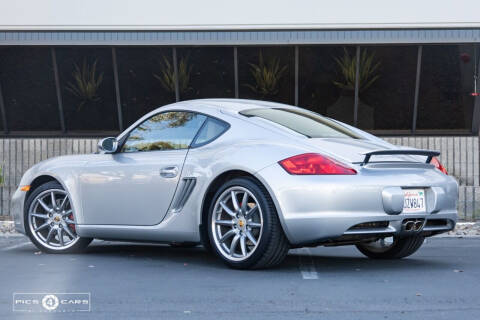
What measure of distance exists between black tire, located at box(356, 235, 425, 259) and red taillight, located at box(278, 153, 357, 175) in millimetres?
1350

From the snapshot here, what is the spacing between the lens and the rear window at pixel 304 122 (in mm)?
7172

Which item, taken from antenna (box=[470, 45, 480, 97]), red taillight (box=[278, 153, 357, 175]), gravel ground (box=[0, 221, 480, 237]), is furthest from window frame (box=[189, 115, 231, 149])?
antenna (box=[470, 45, 480, 97])

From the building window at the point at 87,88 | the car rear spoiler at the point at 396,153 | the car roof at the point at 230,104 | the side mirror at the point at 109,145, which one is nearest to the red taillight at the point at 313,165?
the car rear spoiler at the point at 396,153

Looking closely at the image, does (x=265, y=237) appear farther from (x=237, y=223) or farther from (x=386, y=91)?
(x=386, y=91)

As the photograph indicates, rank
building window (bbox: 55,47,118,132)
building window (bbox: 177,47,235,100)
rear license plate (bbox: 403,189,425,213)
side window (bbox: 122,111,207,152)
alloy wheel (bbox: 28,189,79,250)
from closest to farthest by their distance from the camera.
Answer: rear license plate (bbox: 403,189,425,213), side window (bbox: 122,111,207,152), alloy wheel (bbox: 28,189,79,250), building window (bbox: 177,47,235,100), building window (bbox: 55,47,118,132)

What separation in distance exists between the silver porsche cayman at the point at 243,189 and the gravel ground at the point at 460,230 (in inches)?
117

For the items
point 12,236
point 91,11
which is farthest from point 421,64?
point 12,236

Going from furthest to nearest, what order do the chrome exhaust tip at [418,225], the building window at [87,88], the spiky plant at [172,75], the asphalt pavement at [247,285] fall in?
the building window at [87,88]
the spiky plant at [172,75]
the chrome exhaust tip at [418,225]
the asphalt pavement at [247,285]

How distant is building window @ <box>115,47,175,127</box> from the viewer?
1717cm

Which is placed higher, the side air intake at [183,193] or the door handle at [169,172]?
the door handle at [169,172]

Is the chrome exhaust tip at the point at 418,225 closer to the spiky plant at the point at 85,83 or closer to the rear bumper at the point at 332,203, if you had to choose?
the rear bumper at the point at 332,203

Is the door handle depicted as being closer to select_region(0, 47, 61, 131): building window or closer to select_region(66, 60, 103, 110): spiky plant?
select_region(66, 60, 103, 110): spiky plant

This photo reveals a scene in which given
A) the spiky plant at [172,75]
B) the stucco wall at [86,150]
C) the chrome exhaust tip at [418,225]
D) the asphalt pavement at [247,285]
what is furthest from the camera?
the spiky plant at [172,75]

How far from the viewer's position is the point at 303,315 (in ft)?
16.0
